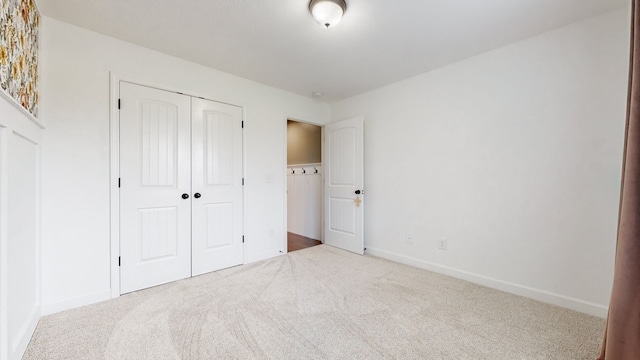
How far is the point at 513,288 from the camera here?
248 centimetres

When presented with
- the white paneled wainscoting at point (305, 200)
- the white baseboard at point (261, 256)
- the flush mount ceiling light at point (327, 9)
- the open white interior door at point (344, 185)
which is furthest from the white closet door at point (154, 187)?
the white paneled wainscoting at point (305, 200)

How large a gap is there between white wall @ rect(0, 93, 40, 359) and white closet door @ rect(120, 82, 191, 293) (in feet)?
1.95

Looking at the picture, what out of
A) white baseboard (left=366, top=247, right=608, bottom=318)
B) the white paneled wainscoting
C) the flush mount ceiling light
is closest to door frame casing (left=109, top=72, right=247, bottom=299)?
the flush mount ceiling light

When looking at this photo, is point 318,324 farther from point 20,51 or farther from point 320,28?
point 20,51

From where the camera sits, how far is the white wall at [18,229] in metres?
1.34

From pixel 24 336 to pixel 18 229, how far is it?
0.69 metres

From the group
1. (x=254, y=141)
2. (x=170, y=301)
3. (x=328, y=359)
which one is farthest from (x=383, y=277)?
(x=254, y=141)

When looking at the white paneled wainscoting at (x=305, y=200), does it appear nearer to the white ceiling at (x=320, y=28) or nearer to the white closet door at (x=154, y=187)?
the white ceiling at (x=320, y=28)

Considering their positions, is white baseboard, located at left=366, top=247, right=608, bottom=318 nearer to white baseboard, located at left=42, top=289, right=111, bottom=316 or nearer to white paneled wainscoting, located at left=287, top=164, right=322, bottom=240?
white paneled wainscoting, located at left=287, top=164, right=322, bottom=240

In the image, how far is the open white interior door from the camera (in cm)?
377

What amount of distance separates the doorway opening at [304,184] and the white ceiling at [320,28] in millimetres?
1995

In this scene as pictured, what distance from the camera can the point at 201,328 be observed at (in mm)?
1880

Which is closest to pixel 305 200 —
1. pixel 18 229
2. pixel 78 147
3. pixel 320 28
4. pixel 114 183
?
pixel 114 183

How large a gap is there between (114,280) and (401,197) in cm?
320
